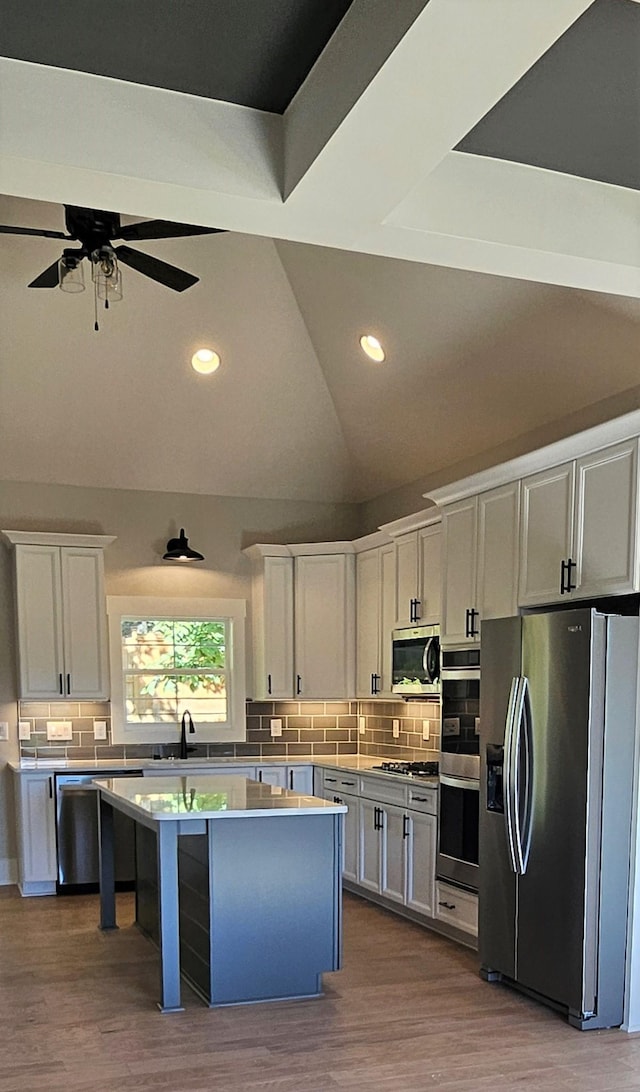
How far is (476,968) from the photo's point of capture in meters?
5.00

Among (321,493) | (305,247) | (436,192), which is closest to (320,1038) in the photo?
(436,192)

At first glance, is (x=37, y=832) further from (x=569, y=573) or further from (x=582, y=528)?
(x=582, y=528)

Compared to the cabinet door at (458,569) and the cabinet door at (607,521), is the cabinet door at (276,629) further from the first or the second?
the cabinet door at (607,521)

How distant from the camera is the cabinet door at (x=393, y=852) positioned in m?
5.92

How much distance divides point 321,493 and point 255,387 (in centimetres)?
139

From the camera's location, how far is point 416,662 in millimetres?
6375

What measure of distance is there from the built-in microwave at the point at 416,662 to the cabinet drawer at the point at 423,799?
645 mm

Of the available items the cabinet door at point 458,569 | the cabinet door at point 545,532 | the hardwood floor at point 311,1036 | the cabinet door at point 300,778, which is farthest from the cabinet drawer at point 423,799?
the cabinet door at point 300,778

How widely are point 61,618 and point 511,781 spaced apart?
3804 millimetres

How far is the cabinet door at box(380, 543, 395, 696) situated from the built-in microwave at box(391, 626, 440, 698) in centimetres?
13

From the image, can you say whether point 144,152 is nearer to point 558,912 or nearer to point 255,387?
point 558,912

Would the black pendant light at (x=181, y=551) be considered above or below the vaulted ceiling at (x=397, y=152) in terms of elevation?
below

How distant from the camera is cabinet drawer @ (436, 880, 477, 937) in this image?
518cm

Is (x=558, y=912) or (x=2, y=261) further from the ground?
Result: (x=2, y=261)
